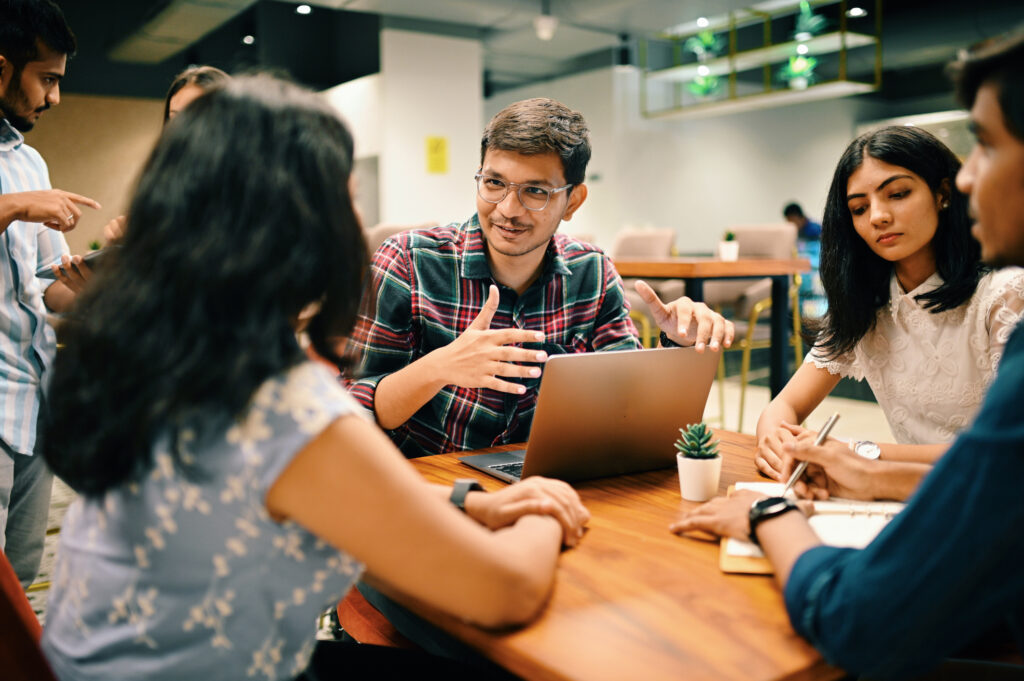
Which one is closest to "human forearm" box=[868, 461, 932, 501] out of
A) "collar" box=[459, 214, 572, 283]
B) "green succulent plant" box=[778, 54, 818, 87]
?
"collar" box=[459, 214, 572, 283]

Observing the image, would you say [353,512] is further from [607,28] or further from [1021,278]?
[607,28]

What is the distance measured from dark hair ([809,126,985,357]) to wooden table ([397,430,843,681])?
0.84 meters

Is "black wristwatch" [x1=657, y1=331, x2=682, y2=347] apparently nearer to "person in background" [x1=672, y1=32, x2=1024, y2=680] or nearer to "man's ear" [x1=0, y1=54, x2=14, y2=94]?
"person in background" [x1=672, y1=32, x2=1024, y2=680]

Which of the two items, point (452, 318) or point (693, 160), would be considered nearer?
point (452, 318)

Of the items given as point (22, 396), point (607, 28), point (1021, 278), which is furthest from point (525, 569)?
point (607, 28)

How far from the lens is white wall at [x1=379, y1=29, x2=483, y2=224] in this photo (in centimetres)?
723

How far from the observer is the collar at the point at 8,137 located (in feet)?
5.83

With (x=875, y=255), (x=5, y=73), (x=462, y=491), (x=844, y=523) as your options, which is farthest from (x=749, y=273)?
(x=5, y=73)

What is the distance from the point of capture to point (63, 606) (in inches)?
31.1

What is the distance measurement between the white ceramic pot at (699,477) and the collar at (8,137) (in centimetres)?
172

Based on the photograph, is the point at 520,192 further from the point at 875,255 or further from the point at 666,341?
the point at 875,255

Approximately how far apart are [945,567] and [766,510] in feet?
0.89

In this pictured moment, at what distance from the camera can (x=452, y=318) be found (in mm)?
1642

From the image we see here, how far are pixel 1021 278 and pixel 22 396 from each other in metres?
2.10
